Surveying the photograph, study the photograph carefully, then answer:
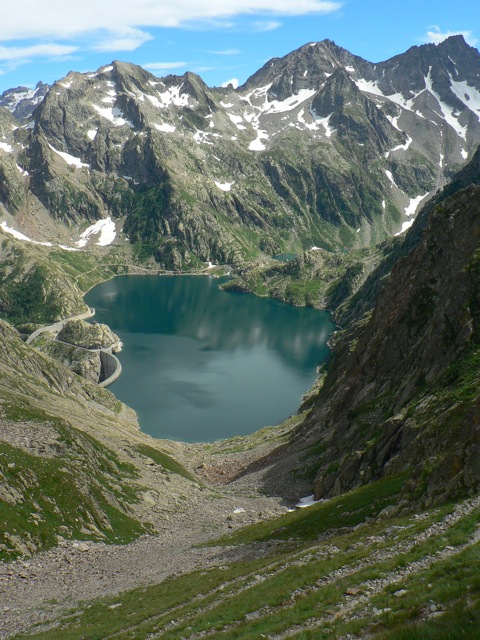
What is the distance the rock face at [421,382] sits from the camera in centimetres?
3959

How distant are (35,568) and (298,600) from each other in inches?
1093

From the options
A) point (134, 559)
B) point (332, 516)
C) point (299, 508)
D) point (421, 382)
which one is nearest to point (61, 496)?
point (134, 559)

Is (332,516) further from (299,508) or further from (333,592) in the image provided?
(333,592)

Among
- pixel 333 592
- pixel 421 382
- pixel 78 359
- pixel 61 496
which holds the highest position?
pixel 421 382

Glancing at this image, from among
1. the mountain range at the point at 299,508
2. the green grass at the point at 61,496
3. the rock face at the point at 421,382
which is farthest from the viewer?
the green grass at the point at 61,496

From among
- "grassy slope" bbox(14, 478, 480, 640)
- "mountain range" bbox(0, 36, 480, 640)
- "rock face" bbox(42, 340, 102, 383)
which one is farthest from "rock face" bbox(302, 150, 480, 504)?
"rock face" bbox(42, 340, 102, 383)

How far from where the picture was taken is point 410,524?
3025cm

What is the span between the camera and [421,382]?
215 feet

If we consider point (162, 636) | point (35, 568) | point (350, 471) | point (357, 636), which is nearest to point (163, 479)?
point (350, 471)

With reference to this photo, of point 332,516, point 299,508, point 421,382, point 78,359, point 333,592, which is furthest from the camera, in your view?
point 78,359

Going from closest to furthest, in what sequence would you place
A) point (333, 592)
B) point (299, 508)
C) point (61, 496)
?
1. point (333, 592)
2. point (61, 496)
3. point (299, 508)

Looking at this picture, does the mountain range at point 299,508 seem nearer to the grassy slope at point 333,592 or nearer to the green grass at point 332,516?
the grassy slope at point 333,592

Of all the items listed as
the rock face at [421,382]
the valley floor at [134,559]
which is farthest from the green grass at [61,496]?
the rock face at [421,382]

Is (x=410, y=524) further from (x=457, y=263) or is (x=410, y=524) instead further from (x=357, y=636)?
(x=457, y=263)
